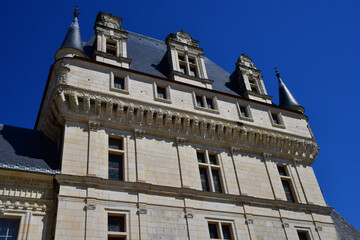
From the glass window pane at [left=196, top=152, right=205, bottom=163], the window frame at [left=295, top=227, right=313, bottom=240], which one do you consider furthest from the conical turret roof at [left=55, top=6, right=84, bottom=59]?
the window frame at [left=295, top=227, right=313, bottom=240]

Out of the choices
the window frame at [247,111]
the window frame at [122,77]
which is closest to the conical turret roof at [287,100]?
the window frame at [247,111]

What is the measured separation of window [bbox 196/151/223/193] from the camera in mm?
16234

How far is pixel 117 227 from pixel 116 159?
3089 mm

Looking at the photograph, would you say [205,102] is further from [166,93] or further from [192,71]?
[192,71]

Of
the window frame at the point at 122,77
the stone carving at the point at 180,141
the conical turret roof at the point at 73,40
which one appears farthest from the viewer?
the conical turret roof at the point at 73,40

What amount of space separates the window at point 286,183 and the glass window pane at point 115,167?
909cm

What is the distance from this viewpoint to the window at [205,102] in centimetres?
1859

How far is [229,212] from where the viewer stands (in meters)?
15.4

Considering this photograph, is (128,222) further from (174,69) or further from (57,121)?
(174,69)

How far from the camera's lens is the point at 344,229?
22531 millimetres

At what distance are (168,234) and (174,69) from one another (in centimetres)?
967

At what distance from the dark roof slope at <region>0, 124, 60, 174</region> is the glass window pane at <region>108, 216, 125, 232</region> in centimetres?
279

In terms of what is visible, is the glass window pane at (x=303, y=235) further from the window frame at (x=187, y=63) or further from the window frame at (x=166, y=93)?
the window frame at (x=187, y=63)

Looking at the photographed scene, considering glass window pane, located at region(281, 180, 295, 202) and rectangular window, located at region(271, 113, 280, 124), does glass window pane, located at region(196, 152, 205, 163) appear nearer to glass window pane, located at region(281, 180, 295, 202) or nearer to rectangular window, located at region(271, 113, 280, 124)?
glass window pane, located at region(281, 180, 295, 202)
